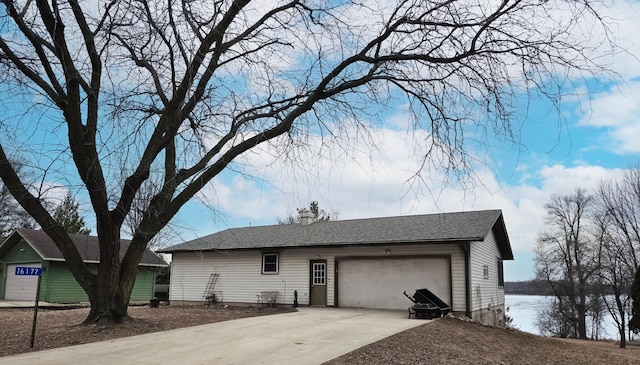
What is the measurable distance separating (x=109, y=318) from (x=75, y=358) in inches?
136

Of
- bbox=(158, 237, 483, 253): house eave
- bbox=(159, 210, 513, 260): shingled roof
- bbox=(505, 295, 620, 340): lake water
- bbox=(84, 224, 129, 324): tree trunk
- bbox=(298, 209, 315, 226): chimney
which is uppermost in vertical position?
bbox=(298, 209, 315, 226): chimney

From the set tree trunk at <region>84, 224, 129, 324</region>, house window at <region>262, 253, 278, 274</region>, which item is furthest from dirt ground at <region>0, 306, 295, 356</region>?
house window at <region>262, 253, 278, 274</region>

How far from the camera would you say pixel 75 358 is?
7.47 m

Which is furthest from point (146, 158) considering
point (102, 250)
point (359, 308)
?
point (359, 308)

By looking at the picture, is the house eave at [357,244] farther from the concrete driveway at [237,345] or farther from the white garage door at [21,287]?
the white garage door at [21,287]

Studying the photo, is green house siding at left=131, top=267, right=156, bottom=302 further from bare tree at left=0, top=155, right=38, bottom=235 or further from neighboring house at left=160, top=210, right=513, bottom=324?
bare tree at left=0, top=155, right=38, bottom=235

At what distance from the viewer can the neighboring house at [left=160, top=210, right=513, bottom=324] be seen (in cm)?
1611

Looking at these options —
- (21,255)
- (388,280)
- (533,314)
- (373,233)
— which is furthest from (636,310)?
(21,255)

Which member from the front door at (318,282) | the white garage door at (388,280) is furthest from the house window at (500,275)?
the front door at (318,282)

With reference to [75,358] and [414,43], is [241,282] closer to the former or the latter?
[75,358]

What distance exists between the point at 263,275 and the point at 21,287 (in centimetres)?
1415

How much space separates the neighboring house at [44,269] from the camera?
23594 millimetres

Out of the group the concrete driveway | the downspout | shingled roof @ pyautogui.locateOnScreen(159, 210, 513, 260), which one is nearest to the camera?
the concrete driveway

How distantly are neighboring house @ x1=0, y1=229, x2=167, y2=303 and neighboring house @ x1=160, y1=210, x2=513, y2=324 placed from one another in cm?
630
